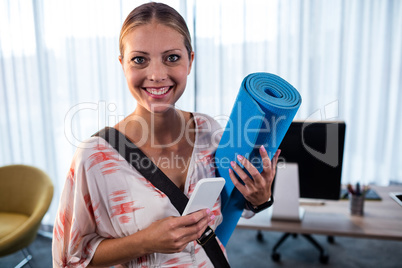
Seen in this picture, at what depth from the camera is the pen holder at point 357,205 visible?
6.59 feet

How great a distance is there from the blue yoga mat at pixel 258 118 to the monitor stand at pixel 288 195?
34.8 inches

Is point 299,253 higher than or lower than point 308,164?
lower

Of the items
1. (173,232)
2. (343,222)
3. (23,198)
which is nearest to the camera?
(173,232)

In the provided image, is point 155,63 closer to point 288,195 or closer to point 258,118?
point 258,118

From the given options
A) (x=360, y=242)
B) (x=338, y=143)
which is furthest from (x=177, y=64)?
(x=360, y=242)

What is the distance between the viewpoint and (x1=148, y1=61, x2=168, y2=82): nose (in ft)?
3.25

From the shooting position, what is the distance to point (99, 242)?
103cm

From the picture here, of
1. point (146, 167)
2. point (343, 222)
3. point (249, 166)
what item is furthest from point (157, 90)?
point (343, 222)

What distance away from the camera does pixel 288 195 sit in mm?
1956

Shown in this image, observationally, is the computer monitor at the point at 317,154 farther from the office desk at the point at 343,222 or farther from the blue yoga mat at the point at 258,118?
the blue yoga mat at the point at 258,118

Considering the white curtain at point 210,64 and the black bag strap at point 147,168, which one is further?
the white curtain at point 210,64

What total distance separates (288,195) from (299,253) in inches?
51.9

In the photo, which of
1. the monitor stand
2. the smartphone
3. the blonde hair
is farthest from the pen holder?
the blonde hair

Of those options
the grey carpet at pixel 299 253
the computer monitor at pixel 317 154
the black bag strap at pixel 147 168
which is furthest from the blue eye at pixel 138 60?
the grey carpet at pixel 299 253
